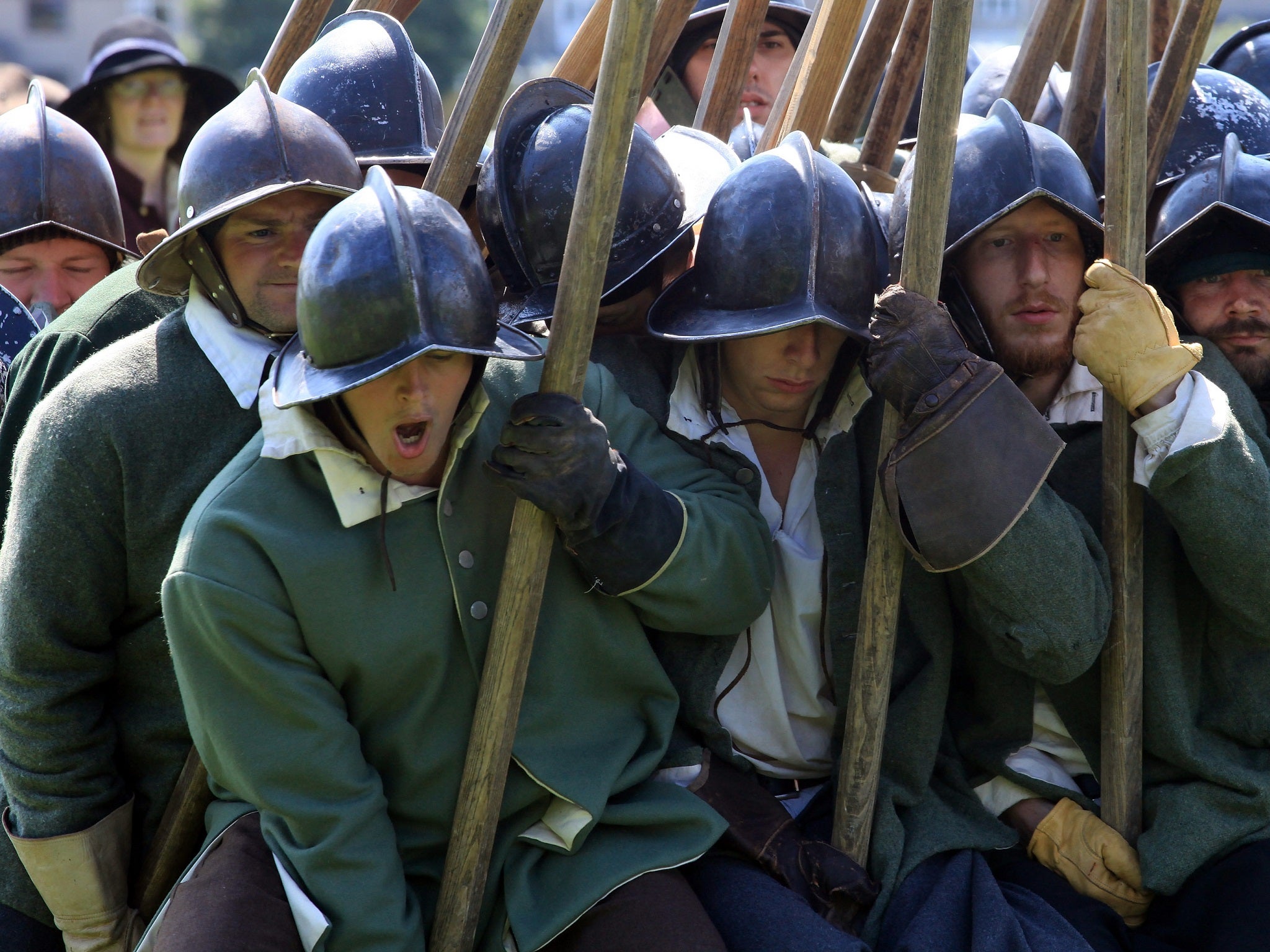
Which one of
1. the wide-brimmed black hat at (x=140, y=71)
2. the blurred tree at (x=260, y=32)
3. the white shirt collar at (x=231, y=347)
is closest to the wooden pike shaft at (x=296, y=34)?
the wide-brimmed black hat at (x=140, y=71)

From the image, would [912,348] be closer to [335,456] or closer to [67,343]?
[335,456]

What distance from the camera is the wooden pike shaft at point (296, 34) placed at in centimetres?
457

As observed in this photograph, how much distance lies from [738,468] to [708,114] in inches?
71.0

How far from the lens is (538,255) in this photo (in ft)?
10.8

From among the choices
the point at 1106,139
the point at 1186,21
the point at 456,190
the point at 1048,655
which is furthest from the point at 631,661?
the point at 1186,21

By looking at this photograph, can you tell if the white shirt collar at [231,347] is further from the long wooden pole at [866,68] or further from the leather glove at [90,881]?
the long wooden pole at [866,68]

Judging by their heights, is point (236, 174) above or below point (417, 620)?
above

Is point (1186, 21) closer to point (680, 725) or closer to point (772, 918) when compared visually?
point (680, 725)

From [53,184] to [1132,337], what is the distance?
329 centimetres

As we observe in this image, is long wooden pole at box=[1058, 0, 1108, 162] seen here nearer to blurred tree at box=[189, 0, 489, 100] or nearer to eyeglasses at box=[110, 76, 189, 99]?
eyeglasses at box=[110, 76, 189, 99]

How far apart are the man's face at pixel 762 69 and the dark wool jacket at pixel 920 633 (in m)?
2.62

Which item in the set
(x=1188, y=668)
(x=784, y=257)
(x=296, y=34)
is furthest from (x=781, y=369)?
(x=296, y=34)

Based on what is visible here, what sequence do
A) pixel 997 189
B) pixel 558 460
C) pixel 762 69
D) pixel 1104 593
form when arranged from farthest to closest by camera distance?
pixel 762 69 → pixel 997 189 → pixel 1104 593 → pixel 558 460

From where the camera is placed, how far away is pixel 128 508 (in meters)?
2.85
